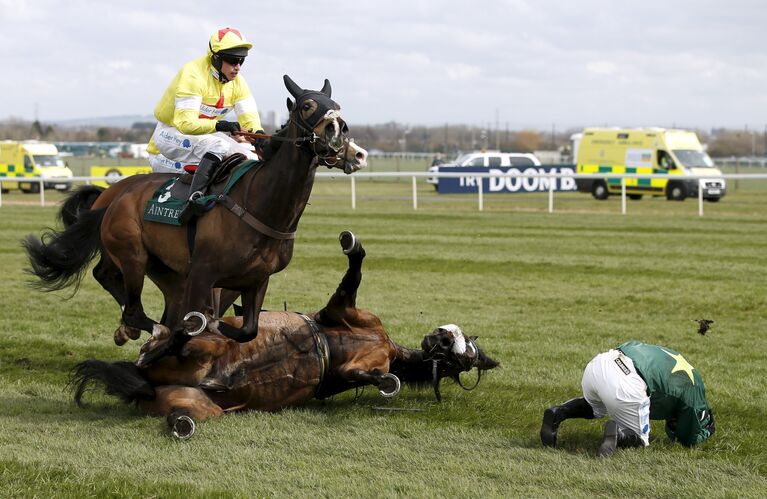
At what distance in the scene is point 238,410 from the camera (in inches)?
232

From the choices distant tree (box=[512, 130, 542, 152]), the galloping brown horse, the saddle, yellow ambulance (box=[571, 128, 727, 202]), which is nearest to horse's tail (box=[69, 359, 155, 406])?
the galloping brown horse

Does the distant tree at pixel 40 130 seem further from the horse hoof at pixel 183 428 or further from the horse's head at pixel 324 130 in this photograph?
the horse hoof at pixel 183 428

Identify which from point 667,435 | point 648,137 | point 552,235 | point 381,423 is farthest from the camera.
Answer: point 648,137

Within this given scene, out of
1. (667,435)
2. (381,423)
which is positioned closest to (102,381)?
(381,423)

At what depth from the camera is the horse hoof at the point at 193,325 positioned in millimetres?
5629

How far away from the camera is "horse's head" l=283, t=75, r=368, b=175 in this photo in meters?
5.64

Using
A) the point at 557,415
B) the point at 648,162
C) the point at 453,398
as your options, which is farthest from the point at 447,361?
the point at 648,162

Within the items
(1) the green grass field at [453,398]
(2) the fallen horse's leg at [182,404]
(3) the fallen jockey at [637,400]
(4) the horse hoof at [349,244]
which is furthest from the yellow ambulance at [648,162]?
(2) the fallen horse's leg at [182,404]

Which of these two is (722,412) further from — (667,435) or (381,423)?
(381,423)

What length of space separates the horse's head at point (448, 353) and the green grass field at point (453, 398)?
0.69 feet

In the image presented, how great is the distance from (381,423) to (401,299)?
5.47 meters

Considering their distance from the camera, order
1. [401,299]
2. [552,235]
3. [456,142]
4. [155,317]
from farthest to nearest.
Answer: [456,142] < [552,235] < [401,299] < [155,317]

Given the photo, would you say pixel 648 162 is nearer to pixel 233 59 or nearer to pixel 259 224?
pixel 233 59

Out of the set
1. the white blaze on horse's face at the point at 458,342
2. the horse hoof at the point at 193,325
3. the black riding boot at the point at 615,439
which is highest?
the horse hoof at the point at 193,325
